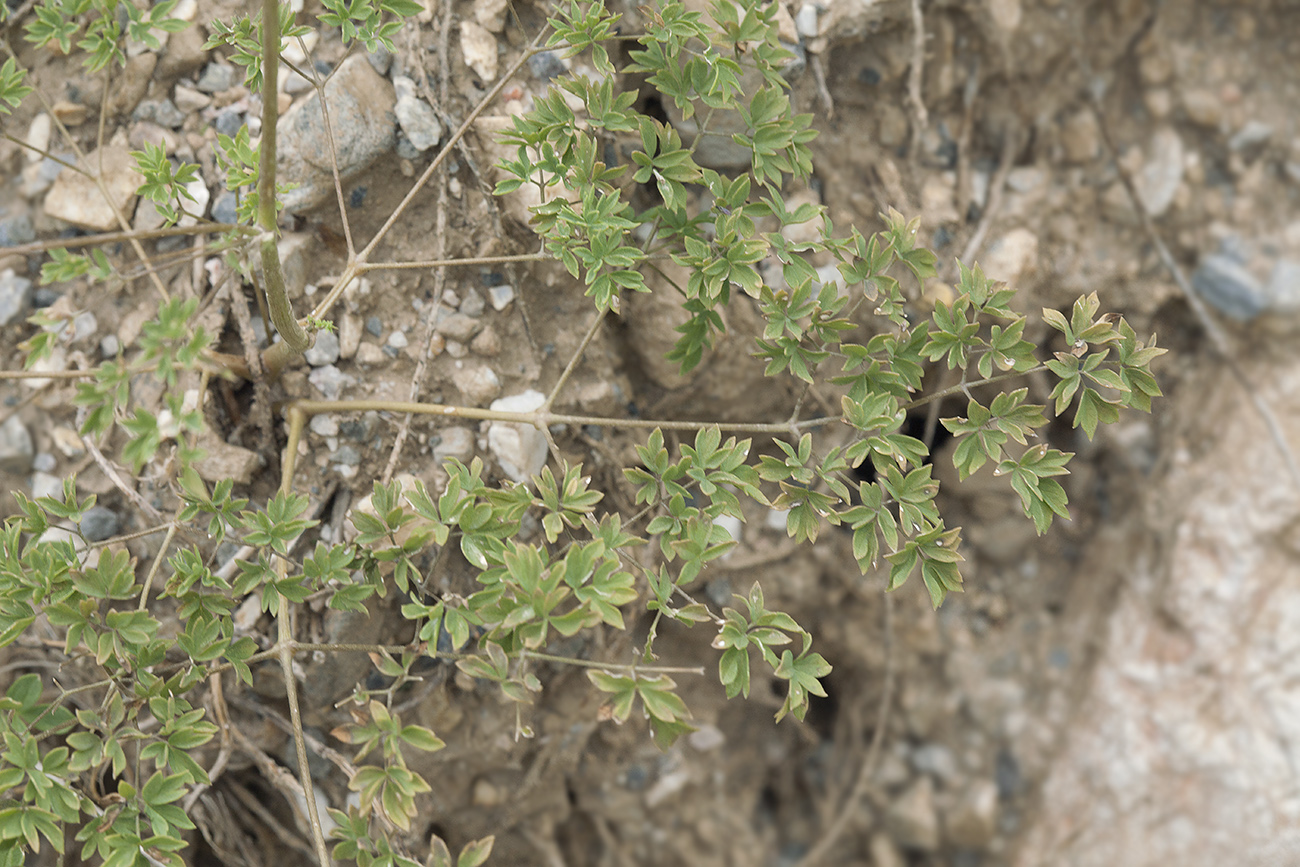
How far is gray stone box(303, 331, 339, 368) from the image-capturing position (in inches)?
76.6

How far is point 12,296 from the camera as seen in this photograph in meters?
2.01

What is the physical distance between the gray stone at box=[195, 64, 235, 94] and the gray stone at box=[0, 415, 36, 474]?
84 centimetres

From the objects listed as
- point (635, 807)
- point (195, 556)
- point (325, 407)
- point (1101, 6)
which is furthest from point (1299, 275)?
point (195, 556)

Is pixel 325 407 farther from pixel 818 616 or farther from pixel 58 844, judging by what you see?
pixel 818 616

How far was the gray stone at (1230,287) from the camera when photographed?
2729 millimetres

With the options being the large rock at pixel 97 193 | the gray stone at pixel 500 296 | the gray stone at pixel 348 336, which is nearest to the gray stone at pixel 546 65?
the gray stone at pixel 500 296

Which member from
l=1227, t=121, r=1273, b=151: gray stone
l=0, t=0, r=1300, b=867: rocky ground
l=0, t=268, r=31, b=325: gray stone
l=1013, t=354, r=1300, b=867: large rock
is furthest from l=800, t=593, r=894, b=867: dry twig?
l=0, t=268, r=31, b=325: gray stone

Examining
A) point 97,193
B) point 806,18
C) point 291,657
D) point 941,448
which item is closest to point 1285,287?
point 941,448

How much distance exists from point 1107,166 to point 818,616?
159cm

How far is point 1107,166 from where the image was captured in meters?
2.69

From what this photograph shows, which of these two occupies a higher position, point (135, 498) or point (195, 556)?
point (195, 556)

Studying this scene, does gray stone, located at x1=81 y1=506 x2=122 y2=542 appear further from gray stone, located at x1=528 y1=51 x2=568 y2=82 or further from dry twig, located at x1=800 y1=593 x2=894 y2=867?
dry twig, located at x1=800 y1=593 x2=894 y2=867

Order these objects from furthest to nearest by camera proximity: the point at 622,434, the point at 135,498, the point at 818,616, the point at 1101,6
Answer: the point at 818,616 < the point at 1101,6 < the point at 622,434 < the point at 135,498

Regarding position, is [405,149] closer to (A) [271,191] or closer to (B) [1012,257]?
(A) [271,191]
